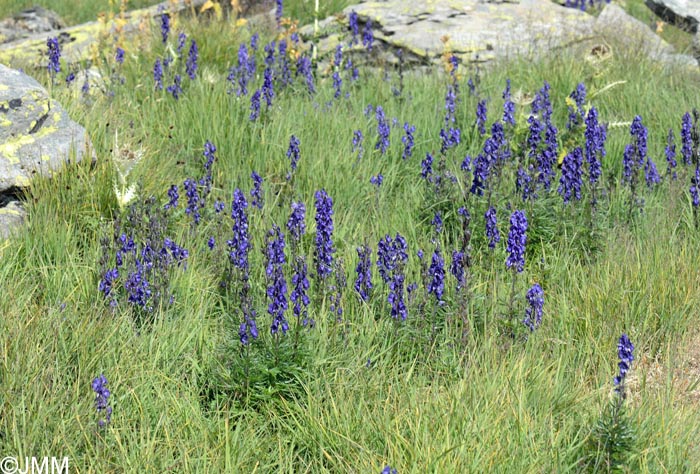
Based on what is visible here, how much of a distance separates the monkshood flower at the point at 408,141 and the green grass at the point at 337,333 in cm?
9

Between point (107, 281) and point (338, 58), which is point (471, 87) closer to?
point (338, 58)

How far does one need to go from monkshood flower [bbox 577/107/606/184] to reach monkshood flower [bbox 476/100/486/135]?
82 cm

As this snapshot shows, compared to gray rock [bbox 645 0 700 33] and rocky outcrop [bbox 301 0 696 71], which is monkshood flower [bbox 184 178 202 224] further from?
gray rock [bbox 645 0 700 33]

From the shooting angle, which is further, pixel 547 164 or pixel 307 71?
pixel 307 71

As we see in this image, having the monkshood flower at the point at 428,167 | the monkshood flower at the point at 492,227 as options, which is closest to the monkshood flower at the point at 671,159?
the monkshood flower at the point at 428,167

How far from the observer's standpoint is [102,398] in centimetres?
300

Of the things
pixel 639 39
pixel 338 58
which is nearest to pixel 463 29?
pixel 639 39

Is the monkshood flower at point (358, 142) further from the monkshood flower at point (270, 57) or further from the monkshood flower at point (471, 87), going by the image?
the monkshood flower at point (270, 57)

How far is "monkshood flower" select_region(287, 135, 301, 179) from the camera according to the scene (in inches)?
195

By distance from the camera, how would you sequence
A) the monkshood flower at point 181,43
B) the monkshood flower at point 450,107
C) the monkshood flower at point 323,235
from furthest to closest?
the monkshood flower at point 181,43 < the monkshood flower at point 450,107 < the monkshood flower at point 323,235

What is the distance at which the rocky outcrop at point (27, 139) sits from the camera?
456 cm

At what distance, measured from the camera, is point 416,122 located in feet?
19.8

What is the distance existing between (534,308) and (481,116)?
7.60 ft

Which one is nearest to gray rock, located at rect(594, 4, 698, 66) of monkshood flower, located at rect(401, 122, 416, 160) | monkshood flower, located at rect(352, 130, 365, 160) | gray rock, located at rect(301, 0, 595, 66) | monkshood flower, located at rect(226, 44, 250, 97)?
gray rock, located at rect(301, 0, 595, 66)
